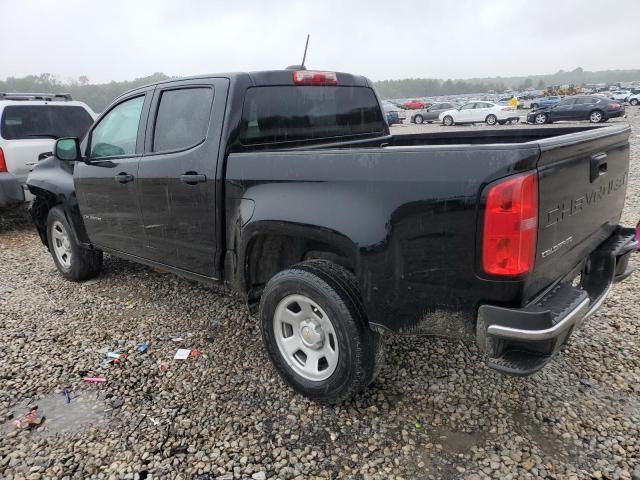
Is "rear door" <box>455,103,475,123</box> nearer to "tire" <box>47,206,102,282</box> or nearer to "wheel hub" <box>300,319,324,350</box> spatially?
"tire" <box>47,206,102,282</box>

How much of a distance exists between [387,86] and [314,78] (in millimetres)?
134413

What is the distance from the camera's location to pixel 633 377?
117 inches

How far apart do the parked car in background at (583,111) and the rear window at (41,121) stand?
2404 cm

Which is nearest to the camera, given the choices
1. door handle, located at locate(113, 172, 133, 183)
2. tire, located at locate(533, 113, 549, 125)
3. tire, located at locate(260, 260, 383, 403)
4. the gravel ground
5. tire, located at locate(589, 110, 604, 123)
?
the gravel ground

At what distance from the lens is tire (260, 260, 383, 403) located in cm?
252

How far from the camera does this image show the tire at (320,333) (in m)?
2.52

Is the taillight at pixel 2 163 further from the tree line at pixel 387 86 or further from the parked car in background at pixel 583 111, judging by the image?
the parked car in background at pixel 583 111

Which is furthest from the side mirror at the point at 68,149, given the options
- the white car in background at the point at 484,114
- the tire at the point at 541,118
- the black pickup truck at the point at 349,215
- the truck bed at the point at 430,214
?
the white car in background at the point at 484,114

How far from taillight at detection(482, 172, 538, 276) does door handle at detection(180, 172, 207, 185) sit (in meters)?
1.89

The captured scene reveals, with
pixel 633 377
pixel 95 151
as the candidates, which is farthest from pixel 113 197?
pixel 633 377

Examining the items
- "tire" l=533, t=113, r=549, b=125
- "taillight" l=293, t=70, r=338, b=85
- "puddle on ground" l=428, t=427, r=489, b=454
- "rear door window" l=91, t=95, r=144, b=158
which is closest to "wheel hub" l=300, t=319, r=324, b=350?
"puddle on ground" l=428, t=427, r=489, b=454

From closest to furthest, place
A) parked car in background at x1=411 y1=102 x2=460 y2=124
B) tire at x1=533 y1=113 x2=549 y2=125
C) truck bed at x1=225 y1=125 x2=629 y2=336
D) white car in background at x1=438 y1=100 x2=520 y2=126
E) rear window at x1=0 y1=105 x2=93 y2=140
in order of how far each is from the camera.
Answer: truck bed at x1=225 y1=125 x2=629 y2=336 < rear window at x1=0 y1=105 x2=93 y2=140 < tire at x1=533 y1=113 x2=549 y2=125 < white car in background at x1=438 y1=100 x2=520 y2=126 < parked car in background at x1=411 y1=102 x2=460 y2=124

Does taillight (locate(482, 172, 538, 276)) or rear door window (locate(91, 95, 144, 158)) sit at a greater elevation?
rear door window (locate(91, 95, 144, 158))

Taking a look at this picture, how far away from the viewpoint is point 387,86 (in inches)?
5128
